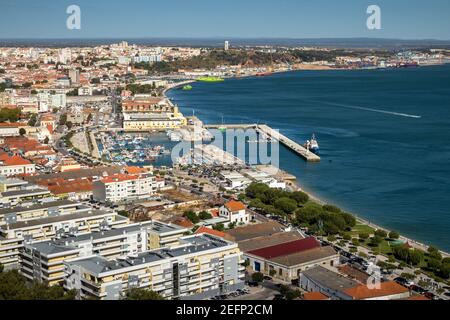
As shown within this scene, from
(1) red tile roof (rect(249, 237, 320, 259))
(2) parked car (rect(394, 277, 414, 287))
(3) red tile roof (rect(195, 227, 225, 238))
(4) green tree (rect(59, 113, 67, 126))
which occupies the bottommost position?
(2) parked car (rect(394, 277, 414, 287))

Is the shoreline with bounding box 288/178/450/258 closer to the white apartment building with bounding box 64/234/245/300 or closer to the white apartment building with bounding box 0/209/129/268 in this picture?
the white apartment building with bounding box 64/234/245/300

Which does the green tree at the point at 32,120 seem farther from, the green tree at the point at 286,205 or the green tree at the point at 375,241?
the green tree at the point at 375,241

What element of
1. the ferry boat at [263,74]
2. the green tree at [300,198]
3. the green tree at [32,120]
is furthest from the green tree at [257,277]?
the ferry boat at [263,74]

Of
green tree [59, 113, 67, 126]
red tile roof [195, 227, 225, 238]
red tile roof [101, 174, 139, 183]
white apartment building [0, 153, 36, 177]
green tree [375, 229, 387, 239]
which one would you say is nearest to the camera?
red tile roof [195, 227, 225, 238]

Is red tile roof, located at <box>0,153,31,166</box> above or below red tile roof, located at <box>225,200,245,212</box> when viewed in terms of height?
above

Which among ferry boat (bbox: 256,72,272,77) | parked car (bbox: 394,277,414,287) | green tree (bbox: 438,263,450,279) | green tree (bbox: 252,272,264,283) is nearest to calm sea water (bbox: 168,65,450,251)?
green tree (bbox: 438,263,450,279)

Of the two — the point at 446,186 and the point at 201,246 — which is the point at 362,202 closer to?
the point at 446,186

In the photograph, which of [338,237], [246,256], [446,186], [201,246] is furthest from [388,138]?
[201,246]
